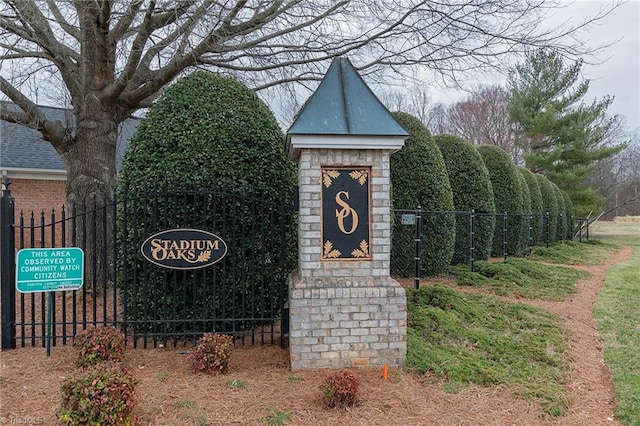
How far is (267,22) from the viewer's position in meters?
6.57

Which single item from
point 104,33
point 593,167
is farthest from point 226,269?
point 593,167

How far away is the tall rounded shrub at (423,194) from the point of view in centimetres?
871

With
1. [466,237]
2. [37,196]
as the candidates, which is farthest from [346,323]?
[37,196]

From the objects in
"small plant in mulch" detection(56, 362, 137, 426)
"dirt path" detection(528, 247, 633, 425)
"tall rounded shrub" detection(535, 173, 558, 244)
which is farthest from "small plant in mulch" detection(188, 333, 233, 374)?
"tall rounded shrub" detection(535, 173, 558, 244)

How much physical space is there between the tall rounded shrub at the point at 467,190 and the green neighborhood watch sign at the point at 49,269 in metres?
8.17

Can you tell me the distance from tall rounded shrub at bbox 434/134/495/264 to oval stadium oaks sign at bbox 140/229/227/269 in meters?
7.12

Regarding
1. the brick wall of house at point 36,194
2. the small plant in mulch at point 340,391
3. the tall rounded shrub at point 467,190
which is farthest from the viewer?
the brick wall of house at point 36,194

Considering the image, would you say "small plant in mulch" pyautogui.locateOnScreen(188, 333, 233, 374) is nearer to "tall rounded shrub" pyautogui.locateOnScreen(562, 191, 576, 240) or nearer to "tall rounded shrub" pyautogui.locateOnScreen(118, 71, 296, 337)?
"tall rounded shrub" pyautogui.locateOnScreen(118, 71, 296, 337)

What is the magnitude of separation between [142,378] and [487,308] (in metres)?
4.72

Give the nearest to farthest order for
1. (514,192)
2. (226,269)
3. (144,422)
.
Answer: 1. (144,422)
2. (226,269)
3. (514,192)

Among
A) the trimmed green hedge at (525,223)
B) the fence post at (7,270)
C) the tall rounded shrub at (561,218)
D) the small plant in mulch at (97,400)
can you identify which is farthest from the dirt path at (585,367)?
the tall rounded shrub at (561,218)

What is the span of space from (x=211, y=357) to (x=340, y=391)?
128cm

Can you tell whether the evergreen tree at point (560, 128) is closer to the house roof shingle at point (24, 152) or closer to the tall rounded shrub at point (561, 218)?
the tall rounded shrub at point (561, 218)

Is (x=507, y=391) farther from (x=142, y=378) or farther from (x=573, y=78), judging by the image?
(x=573, y=78)
